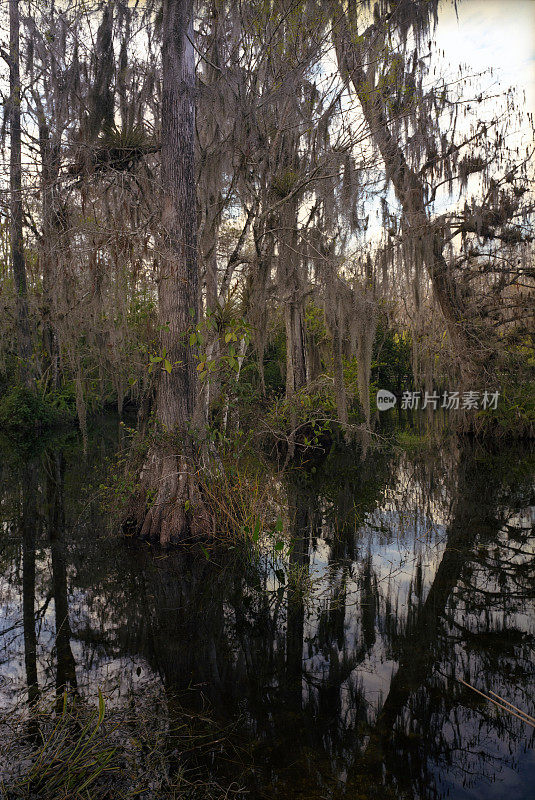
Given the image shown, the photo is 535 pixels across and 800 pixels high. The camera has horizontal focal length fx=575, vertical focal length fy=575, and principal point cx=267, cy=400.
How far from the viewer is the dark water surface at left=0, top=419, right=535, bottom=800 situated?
267 cm

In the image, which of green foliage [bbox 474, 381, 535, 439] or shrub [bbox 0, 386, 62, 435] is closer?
green foliage [bbox 474, 381, 535, 439]

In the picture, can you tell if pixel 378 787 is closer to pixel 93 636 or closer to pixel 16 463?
pixel 93 636

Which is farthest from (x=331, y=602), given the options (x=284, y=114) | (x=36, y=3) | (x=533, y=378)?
(x=533, y=378)

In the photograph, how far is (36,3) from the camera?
6.69 m

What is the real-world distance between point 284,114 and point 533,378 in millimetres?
9219

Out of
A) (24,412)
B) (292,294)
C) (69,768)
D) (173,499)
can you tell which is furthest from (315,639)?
(24,412)

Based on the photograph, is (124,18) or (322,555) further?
(124,18)

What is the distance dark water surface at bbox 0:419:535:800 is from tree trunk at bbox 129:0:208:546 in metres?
0.47

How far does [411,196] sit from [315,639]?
30.6ft

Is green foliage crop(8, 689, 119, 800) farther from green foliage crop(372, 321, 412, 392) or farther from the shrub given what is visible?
green foliage crop(372, 321, 412, 392)

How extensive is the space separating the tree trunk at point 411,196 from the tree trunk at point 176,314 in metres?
1.86

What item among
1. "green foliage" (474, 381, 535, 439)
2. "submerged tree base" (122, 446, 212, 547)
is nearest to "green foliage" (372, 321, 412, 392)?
"green foliage" (474, 381, 535, 439)

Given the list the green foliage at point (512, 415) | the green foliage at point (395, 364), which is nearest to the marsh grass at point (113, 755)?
the green foliage at point (512, 415)

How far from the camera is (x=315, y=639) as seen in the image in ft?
12.8
